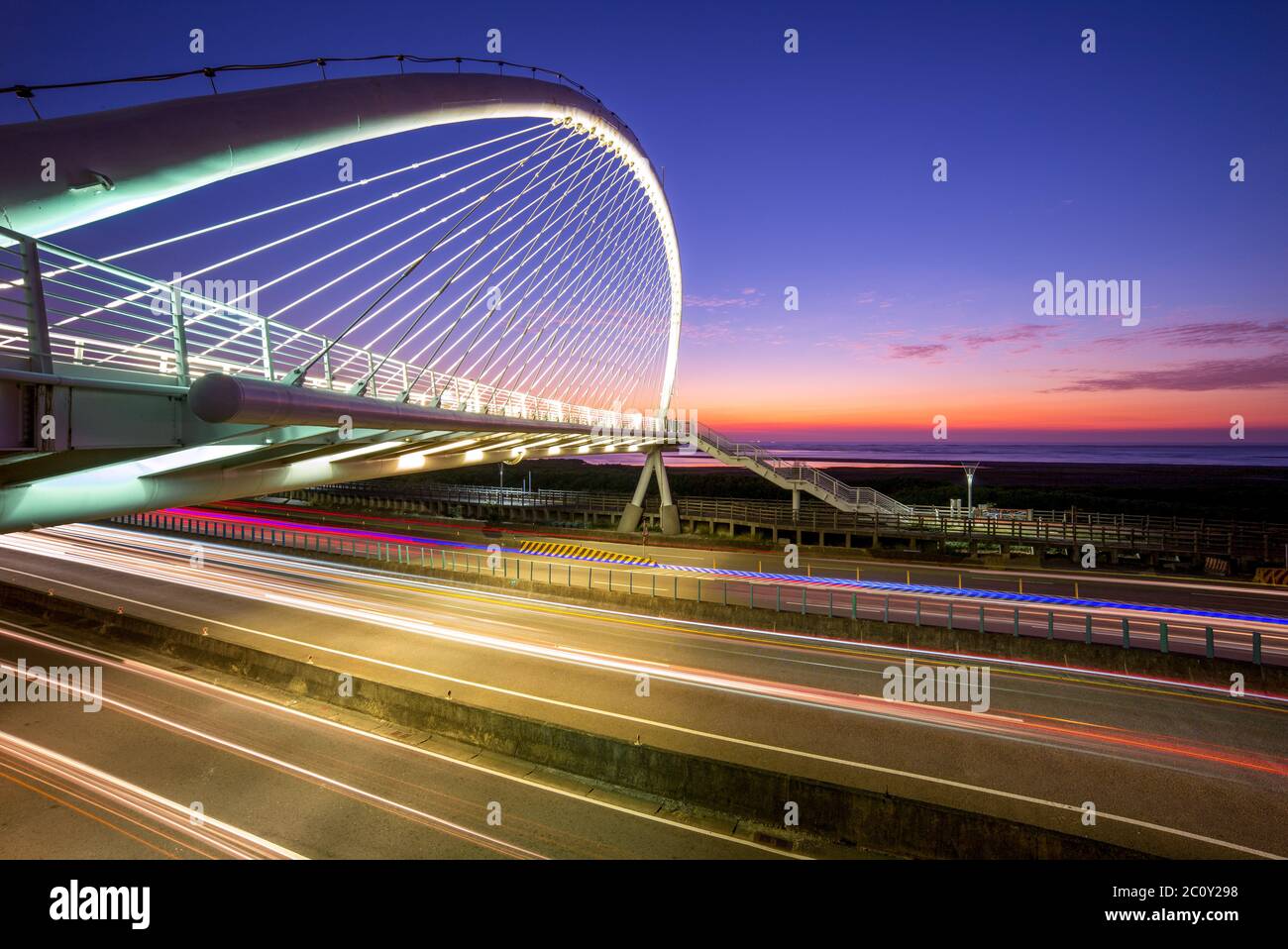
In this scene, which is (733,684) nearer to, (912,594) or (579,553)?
(912,594)

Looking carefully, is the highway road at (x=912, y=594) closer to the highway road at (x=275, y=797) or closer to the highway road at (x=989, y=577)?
the highway road at (x=989, y=577)

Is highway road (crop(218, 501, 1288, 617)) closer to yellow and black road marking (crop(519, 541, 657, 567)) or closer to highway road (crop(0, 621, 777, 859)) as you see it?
yellow and black road marking (crop(519, 541, 657, 567))

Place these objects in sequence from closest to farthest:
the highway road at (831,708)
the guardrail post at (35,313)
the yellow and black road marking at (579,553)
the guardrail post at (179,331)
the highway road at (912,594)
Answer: the guardrail post at (35,313), the guardrail post at (179,331), the highway road at (831,708), the highway road at (912,594), the yellow and black road marking at (579,553)

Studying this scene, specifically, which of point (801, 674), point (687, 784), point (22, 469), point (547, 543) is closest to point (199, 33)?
point (22, 469)

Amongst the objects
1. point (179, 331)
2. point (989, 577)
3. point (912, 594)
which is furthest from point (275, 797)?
point (989, 577)

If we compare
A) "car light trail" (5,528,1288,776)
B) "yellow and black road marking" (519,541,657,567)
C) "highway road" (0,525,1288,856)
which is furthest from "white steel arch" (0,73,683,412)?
"yellow and black road marking" (519,541,657,567)

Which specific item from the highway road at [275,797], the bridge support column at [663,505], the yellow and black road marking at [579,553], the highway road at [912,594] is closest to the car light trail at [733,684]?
the highway road at [275,797]
